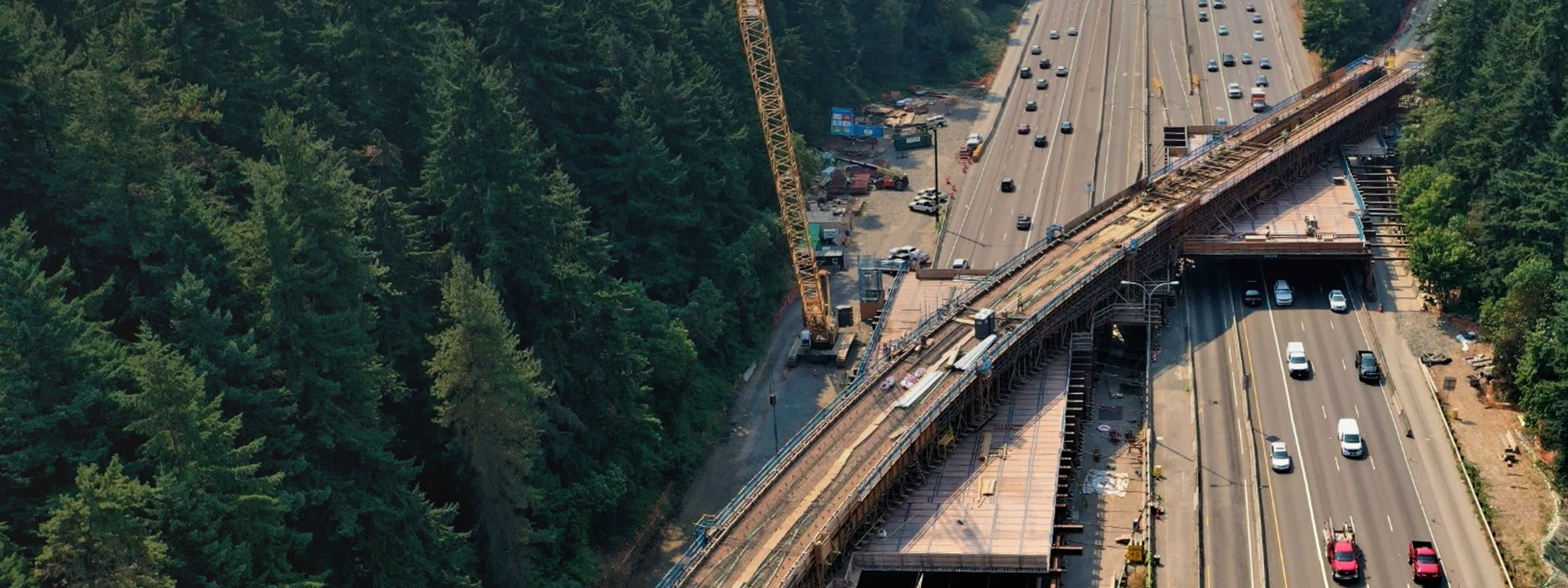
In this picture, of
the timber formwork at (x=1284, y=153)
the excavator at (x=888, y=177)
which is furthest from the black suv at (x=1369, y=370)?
the excavator at (x=888, y=177)

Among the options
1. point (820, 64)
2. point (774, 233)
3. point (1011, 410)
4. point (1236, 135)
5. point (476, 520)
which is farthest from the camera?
point (820, 64)

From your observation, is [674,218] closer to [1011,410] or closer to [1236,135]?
[1011,410]

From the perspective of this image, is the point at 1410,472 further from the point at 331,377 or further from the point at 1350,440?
the point at 331,377

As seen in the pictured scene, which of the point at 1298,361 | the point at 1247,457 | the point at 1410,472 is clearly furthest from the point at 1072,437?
the point at 1410,472

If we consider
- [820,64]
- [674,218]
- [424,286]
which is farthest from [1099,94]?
[424,286]

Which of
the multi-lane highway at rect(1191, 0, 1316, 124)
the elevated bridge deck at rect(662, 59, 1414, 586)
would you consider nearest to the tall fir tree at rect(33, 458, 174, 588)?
the elevated bridge deck at rect(662, 59, 1414, 586)

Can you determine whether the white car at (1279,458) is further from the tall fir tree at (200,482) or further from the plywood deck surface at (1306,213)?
the tall fir tree at (200,482)

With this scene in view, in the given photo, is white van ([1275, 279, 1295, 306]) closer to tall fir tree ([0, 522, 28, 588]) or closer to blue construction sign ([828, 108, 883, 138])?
blue construction sign ([828, 108, 883, 138])

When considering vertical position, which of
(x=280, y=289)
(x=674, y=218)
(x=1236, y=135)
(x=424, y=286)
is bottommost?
(x=280, y=289)
